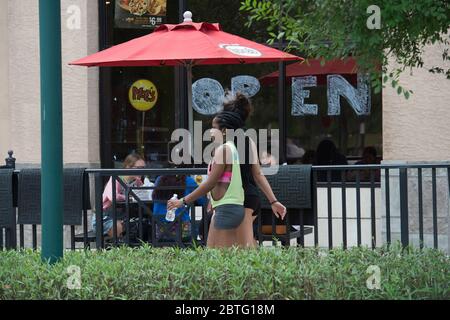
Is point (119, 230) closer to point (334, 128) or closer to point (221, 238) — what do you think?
point (221, 238)

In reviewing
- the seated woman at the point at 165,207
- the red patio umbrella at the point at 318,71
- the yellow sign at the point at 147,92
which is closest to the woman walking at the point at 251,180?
the seated woman at the point at 165,207

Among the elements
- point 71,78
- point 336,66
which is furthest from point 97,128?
point 336,66

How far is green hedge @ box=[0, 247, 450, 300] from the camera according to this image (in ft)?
16.5

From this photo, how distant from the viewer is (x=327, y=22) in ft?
20.2

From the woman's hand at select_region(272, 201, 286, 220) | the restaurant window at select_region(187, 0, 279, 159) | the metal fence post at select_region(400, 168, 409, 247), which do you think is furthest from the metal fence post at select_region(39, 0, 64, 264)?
the restaurant window at select_region(187, 0, 279, 159)

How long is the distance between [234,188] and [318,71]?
4.91m

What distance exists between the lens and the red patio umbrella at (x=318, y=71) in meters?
12.0

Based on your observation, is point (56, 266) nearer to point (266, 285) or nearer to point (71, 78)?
point (266, 285)

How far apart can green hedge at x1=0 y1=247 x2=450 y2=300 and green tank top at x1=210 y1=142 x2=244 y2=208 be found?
1550mm

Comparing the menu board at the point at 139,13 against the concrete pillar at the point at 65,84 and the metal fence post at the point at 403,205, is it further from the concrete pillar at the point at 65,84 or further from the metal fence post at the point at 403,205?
the metal fence post at the point at 403,205

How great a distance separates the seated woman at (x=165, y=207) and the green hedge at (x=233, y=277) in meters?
2.81

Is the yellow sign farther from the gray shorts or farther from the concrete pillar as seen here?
the gray shorts

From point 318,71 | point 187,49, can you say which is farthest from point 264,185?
point 318,71
